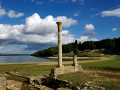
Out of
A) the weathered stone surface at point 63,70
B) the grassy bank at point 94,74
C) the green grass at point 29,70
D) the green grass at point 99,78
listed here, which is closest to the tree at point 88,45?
the grassy bank at point 94,74

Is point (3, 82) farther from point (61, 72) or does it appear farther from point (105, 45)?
point (105, 45)

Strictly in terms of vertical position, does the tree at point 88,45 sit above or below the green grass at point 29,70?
above

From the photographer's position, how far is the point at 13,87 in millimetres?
14945

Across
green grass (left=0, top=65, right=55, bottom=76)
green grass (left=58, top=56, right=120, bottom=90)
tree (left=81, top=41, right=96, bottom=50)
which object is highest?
tree (left=81, top=41, right=96, bottom=50)

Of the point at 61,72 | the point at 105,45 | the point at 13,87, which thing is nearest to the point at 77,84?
the point at 61,72

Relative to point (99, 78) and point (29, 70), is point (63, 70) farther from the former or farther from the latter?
point (29, 70)

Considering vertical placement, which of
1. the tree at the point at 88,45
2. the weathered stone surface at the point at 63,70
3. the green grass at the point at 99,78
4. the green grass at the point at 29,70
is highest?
the tree at the point at 88,45

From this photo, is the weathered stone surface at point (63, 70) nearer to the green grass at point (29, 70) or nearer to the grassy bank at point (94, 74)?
the grassy bank at point (94, 74)

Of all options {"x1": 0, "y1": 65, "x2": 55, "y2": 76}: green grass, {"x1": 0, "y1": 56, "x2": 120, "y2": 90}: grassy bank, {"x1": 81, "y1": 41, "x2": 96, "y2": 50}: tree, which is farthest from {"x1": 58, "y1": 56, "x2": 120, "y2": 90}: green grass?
{"x1": 81, "y1": 41, "x2": 96, "y2": 50}: tree

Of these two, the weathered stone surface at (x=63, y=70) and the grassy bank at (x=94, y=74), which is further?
the weathered stone surface at (x=63, y=70)

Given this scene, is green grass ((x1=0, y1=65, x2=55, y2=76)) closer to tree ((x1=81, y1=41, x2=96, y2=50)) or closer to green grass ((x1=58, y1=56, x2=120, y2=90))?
green grass ((x1=58, y1=56, x2=120, y2=90))

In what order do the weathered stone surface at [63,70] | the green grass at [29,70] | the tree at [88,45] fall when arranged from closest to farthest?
the weathered stone surface at [63,70]
the green grass at [29,70]
the tree at [88,45]

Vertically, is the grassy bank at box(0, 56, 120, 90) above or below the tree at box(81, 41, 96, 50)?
below

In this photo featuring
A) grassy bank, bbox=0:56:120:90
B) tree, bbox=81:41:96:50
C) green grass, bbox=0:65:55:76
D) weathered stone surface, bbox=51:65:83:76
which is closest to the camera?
grassy bank, bbox=0:56:120:90
